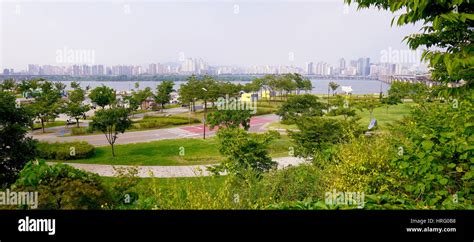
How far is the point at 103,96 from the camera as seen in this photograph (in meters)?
7.24

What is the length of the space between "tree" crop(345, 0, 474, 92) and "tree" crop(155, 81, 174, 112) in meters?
4.91

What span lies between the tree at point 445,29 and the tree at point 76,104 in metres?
5.58

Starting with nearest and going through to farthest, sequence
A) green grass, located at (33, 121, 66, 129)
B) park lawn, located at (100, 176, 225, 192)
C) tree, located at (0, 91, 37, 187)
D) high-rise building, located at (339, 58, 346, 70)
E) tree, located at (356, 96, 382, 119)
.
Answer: park lawn, located at (100, 176, 225, 192), tree, located at (0, 91, 37, 187), high-rise building, located at (339, 58, 346, 70), green grass, located at (33, 121, 66, 129), tree, located at (356, 96, 382, 119)

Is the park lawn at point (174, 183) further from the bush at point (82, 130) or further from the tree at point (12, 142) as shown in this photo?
the bush at point (82, 130)

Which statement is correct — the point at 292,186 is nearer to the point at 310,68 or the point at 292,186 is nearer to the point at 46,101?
the point at 310,68

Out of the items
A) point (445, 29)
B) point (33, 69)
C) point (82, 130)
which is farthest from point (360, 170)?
point (82, 130)

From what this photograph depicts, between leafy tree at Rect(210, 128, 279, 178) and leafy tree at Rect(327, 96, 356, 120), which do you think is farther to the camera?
leafy tree at Rect(327, 96, 356, 120)

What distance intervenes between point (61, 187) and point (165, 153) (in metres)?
3.78

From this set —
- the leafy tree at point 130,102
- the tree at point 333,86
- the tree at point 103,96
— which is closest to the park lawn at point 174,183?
the leafy tree at point 130,102

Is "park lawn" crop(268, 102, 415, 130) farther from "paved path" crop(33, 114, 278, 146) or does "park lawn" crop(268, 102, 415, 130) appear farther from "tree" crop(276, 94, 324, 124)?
"paved path" crop(33, 114, 278, 146)

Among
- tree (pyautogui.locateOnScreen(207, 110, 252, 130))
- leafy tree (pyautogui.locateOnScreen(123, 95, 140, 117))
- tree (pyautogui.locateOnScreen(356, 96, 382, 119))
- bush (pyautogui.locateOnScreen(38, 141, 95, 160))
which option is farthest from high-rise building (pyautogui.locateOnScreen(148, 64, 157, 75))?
tree (pyautogui.locateOnScreen(356, 96, 382, 119))

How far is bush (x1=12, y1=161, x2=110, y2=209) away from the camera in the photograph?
352 centimetres

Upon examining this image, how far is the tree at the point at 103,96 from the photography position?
7.11 m

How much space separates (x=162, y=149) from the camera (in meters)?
7.50
